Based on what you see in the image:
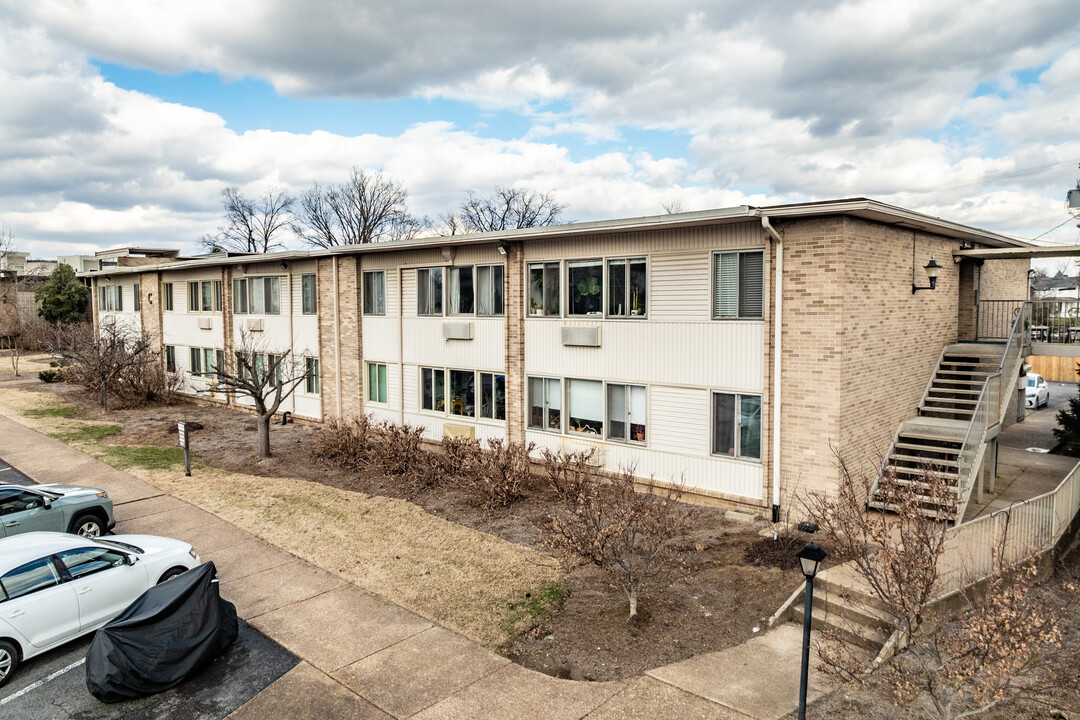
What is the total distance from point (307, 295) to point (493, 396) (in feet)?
31.5

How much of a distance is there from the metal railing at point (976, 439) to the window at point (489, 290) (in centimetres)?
1070

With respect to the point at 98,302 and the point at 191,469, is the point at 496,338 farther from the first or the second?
the point at 98,302

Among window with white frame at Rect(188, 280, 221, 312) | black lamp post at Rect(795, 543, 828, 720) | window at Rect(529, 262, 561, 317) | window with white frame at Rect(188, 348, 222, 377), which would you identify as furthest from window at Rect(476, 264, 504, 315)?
window with white frame at Rect(188, 348, 222, 377)

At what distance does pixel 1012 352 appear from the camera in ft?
51.1

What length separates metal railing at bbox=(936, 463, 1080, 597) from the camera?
9.05 metres

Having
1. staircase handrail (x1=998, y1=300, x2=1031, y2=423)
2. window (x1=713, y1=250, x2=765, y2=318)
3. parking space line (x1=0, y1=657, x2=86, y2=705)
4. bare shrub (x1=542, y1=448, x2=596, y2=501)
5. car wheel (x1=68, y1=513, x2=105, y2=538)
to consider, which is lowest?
parking space line (x1=0, y1=657, x2=86, y2=705)

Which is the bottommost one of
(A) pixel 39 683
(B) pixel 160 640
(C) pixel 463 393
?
(A) pixel 39 683

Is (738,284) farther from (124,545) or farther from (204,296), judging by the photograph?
(204,296)

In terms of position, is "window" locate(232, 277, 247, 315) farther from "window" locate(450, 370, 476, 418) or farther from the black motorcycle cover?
the black motorcycle cover

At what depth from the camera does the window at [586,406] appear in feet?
53.0

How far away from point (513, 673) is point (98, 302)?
40.6m

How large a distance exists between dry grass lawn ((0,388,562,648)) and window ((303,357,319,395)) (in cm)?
589

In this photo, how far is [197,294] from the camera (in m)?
30.2

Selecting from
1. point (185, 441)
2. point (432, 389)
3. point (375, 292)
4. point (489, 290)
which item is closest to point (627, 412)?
point (489, 290)
